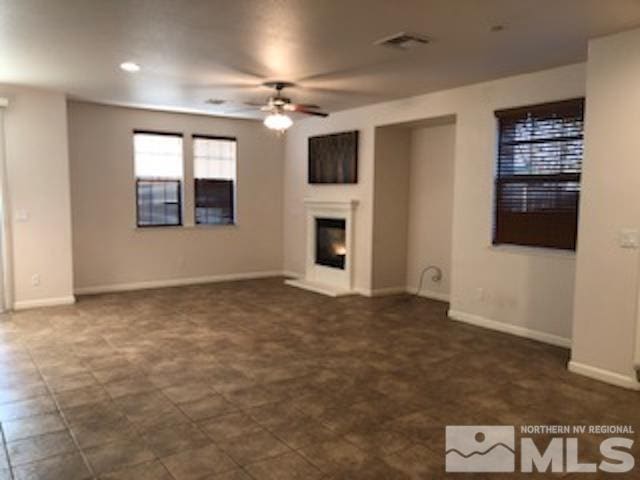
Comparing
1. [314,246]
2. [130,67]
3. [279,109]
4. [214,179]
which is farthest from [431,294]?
[130,67]

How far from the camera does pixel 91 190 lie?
7.17 m

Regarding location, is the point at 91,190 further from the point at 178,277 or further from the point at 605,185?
the point at 605,185

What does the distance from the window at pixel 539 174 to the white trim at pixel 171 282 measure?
14.5 ft

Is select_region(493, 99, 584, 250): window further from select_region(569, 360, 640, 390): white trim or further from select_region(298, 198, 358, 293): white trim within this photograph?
select_region(298, 198, 358, 293): white trim

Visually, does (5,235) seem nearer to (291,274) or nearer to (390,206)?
(291,274)

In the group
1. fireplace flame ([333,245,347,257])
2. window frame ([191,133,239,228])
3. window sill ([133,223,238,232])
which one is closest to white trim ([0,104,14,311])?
window sill ([133,223,238,232])

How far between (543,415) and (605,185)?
1.87 meters

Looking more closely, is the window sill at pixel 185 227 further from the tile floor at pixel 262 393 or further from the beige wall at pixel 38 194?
the tile floor at pixel 262 393

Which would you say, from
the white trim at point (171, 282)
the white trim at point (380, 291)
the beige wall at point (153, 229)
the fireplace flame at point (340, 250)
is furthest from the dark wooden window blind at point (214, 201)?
the white trim at point (380, 291)

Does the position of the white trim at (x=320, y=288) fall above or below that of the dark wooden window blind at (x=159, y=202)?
below

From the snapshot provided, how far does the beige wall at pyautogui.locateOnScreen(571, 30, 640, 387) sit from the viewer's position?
12.6 feet

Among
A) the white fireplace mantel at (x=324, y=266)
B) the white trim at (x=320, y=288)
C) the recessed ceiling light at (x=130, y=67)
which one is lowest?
the white trim at (x=320, y=288)

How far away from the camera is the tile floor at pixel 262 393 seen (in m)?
2.78

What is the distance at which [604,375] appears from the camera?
159 inches
